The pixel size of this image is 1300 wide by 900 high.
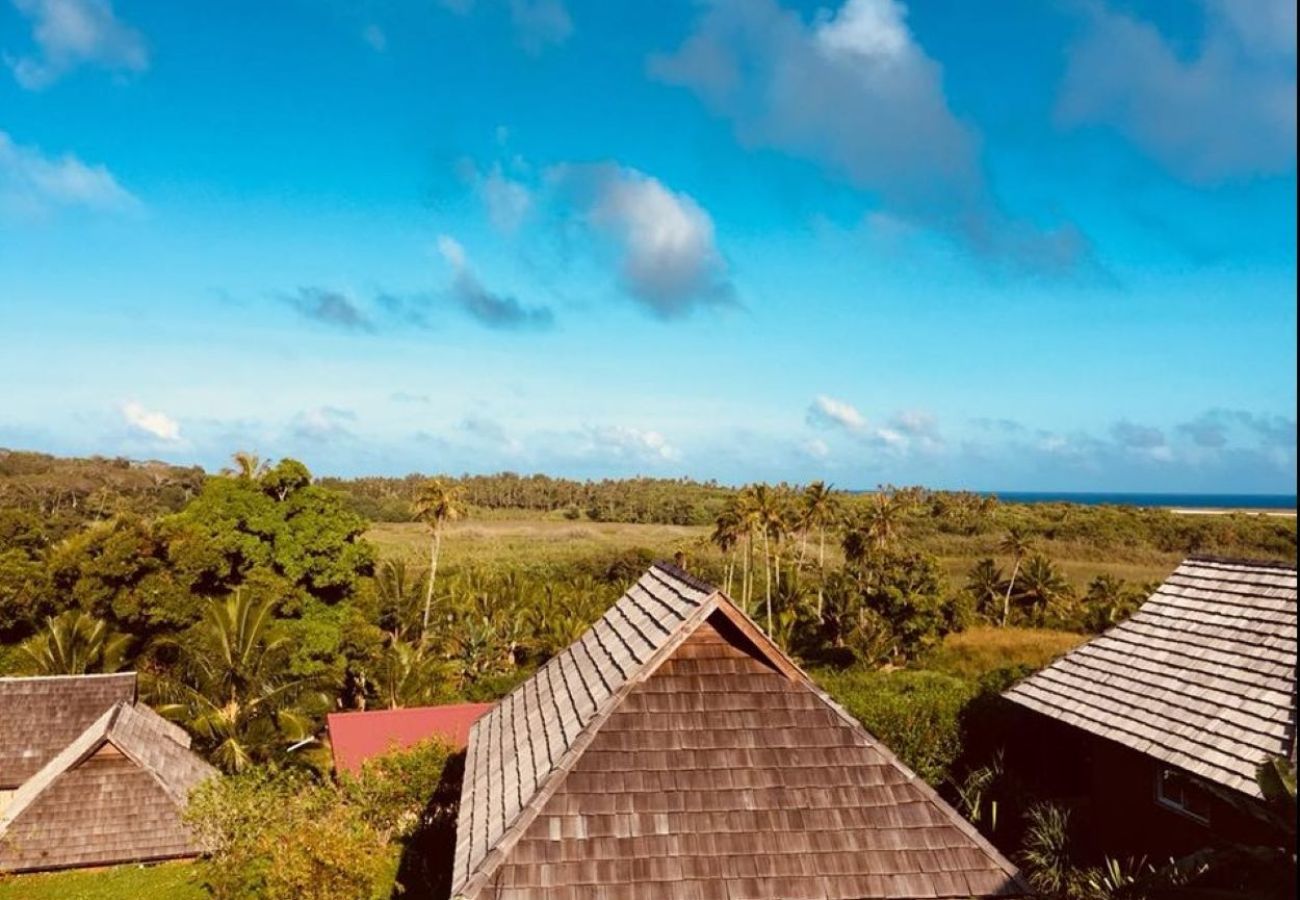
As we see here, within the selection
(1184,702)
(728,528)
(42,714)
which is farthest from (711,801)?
(728,528)

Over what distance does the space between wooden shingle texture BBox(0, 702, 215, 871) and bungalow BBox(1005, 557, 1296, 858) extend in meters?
20.5

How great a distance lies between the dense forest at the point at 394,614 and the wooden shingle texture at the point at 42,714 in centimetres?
343

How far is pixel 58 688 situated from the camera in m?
24.5

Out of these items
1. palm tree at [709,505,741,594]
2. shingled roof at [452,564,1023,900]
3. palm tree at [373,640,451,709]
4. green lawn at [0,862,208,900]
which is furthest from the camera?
palm tree at [709,505,741,594]

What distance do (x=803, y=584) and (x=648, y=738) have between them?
48.8 meters

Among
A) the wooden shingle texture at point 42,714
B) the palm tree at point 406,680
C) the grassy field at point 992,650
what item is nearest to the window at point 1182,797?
the grassy field at point 992,650

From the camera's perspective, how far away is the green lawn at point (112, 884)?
1973cm

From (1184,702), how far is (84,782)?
962 inches

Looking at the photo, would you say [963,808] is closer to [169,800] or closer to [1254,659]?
[1254,659]

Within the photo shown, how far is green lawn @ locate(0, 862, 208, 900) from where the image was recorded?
19.7 meters

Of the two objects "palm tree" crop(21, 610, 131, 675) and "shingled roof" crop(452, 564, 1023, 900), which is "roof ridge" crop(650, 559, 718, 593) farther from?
"palm tree" crop(21, 610, 131, 675)

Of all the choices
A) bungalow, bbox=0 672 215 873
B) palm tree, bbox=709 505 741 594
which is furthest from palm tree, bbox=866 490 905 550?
bungalow, bbox=0 672 215 873

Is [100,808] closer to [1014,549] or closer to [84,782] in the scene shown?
[84,782]

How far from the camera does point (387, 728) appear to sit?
25078 millimetres
